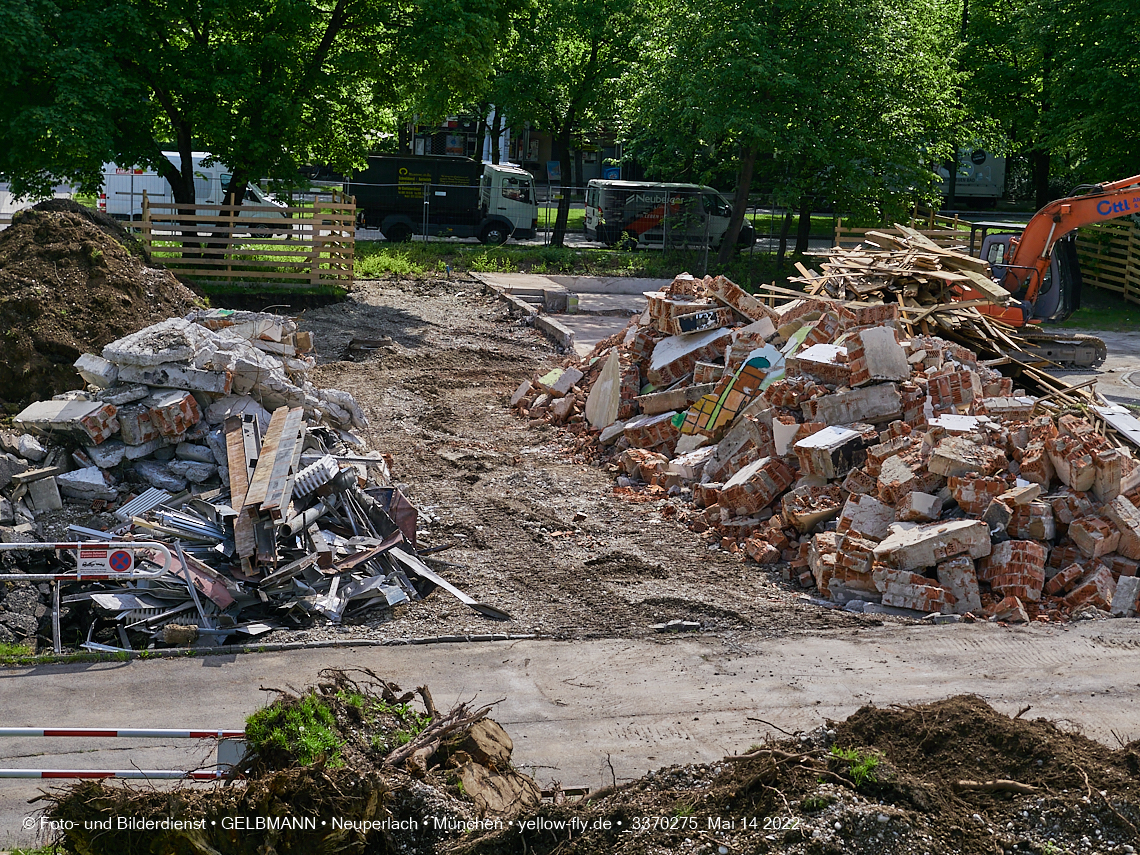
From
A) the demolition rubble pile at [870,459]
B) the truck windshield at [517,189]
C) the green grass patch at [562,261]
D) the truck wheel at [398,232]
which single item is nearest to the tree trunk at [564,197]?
the truck windshield at [517,189]

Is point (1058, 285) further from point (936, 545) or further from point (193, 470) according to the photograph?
point (193, 470)

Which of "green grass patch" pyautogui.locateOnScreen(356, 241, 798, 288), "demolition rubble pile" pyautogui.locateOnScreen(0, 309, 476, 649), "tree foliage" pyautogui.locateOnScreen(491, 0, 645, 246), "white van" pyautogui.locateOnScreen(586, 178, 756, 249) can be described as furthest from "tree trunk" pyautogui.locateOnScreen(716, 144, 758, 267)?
"demolition rubble pile" pyautogui.locateOnScreen(0, 309, 476, 649)

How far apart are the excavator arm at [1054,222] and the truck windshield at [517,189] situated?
1697cm

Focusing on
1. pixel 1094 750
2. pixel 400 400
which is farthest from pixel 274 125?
pixel 1094 750

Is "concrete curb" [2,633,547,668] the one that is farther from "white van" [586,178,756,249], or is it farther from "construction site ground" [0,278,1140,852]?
"white van" [586,178,756,249]

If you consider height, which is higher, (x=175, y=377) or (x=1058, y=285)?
(x=1058, y=285)

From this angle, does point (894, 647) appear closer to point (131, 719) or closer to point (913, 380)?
point (913, 380)

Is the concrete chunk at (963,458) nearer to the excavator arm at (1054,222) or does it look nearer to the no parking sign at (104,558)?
the no parking sign at (104,558)

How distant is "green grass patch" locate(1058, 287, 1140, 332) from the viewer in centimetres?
2450

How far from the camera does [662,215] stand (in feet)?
101

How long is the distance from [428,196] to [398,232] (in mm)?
1445

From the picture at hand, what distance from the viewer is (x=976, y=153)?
41938mm

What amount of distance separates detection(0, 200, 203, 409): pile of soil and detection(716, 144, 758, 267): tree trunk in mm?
16573

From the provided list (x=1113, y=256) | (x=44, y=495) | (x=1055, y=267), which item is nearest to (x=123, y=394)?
(x=44, y=495)
